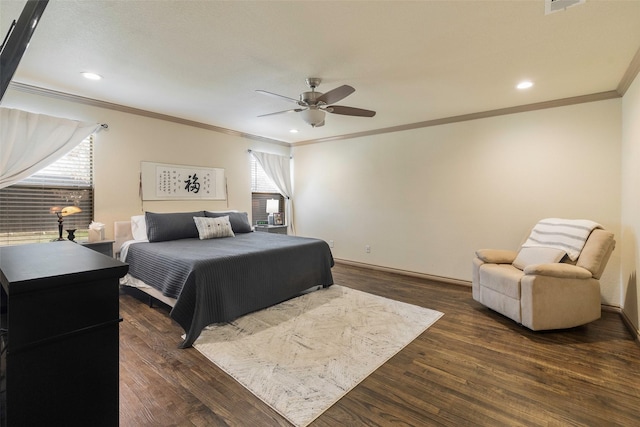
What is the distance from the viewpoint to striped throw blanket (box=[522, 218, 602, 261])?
9.63 ft

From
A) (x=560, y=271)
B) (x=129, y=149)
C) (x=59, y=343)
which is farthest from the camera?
(x=129, y=149)

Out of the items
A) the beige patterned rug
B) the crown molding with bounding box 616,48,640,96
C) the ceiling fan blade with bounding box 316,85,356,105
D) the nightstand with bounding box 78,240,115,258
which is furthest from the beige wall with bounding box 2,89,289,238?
the crown molding with bounding box 616,48,640,96

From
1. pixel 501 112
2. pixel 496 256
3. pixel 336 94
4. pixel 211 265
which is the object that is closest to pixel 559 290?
pixel 496 256

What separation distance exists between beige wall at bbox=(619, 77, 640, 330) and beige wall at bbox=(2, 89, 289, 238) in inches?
204

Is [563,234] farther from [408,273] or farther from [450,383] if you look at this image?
[450,383]

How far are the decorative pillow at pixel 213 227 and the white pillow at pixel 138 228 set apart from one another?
25.1 inches

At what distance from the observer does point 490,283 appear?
310cm

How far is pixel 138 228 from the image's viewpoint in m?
3.91

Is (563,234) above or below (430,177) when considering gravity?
below

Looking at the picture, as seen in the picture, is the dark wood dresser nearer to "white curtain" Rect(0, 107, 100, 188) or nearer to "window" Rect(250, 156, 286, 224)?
"white curtain" Rect(0, 107, 100, 188)

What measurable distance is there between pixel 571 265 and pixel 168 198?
16.5 ft

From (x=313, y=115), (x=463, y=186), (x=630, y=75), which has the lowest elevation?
(x=463, y=186)

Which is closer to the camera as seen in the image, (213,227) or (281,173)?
(213,227)

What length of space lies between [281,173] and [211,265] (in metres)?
3.67
